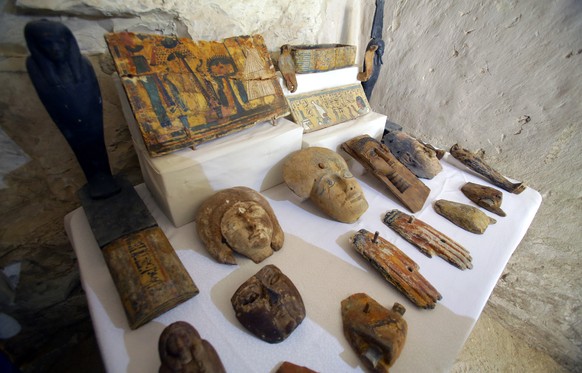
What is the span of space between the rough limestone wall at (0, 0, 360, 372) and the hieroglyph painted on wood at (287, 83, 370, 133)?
0.65 m

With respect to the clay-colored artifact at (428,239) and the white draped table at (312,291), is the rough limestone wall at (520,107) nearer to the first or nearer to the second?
the white draped table at (312,291)

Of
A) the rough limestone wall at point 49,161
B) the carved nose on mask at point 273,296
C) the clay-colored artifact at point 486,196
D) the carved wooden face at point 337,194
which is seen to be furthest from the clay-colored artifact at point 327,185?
the rough limestone wall at point 49,161

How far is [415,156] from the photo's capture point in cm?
195

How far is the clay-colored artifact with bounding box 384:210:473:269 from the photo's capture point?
1397mm

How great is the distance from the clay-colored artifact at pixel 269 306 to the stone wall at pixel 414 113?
126 centimetres

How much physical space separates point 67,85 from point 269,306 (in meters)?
1.17

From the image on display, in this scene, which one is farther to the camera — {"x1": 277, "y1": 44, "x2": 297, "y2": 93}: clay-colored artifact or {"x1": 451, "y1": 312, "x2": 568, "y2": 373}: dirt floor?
{"x1": 451, "y1": 312, "x2": 568, "y2": 373}: dirt floor

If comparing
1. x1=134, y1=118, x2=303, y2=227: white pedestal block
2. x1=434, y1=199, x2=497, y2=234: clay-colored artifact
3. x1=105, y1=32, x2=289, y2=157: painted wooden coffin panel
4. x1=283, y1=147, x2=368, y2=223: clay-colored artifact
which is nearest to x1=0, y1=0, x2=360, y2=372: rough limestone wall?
x1=105, y1=32, x2=289, y2=157: painted wooden coffin panel

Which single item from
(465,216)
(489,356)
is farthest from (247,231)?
(489,356)

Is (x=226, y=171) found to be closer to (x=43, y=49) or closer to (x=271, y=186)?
(x=271, y=186)

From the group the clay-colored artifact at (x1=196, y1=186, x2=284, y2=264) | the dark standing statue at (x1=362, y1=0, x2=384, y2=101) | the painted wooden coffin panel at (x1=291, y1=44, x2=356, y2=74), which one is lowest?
the clay-colored artifact at (x1=196, y1=186, x2=284, y2=264)

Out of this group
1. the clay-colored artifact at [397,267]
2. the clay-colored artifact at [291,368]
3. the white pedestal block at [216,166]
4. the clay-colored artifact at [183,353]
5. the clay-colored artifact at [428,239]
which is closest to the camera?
the clay-colored artifact at [183,353]

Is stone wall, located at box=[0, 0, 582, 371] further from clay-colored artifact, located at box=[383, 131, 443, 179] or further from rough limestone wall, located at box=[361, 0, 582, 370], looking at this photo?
clay-colored artifact, located at box=[383, 131, 443, 179]

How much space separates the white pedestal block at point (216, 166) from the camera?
4.21 feet
